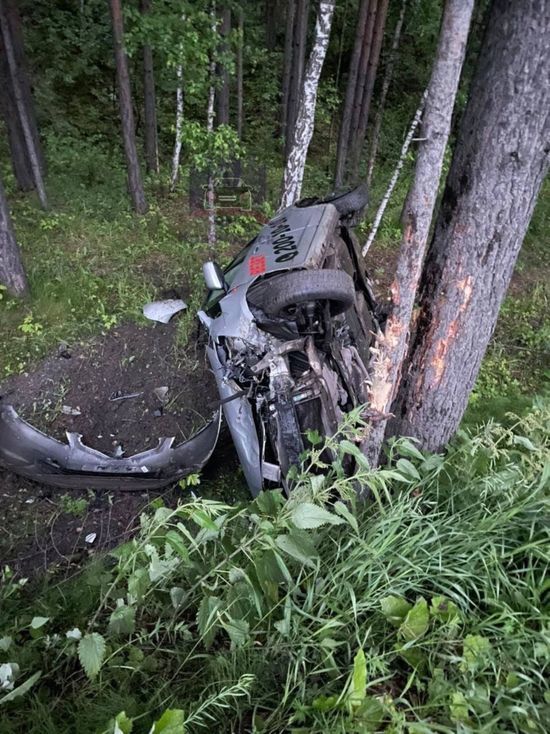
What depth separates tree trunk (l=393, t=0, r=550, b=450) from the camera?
2336mm

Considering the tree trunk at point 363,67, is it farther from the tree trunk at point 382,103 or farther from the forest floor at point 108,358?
the forest floor at point 108,358

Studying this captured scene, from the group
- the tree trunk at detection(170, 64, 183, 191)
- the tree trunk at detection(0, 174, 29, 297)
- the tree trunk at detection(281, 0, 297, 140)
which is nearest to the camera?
the tree trunk at detection(0, 174, 29, 297)

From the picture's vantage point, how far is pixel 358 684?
1.17 m

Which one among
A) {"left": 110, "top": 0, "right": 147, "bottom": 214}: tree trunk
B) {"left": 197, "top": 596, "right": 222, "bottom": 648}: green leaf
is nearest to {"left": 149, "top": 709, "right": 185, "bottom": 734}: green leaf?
{"left": 197, "top": 596, "right": 222, "bottom": 648}: green leaf

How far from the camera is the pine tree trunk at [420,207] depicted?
6.97ft

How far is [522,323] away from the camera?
6.38m

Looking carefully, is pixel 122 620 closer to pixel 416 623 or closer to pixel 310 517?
pixel 310 517

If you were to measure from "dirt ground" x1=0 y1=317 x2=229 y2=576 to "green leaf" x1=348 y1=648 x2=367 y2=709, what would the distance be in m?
2.47

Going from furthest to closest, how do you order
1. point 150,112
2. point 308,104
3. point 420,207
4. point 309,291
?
point 150,112 < point 308,104 < point 309,291 < point 420,207

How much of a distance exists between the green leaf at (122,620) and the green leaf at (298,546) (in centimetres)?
53

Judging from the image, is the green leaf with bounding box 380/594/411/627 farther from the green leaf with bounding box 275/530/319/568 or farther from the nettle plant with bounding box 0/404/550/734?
the green leaf with bounding box 275/530/319/568

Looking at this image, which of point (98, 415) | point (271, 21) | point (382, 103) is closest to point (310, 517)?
point (98, 415)

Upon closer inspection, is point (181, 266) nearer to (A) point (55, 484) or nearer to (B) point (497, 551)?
(A) point (55, 484)

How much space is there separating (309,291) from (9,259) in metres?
3.80
